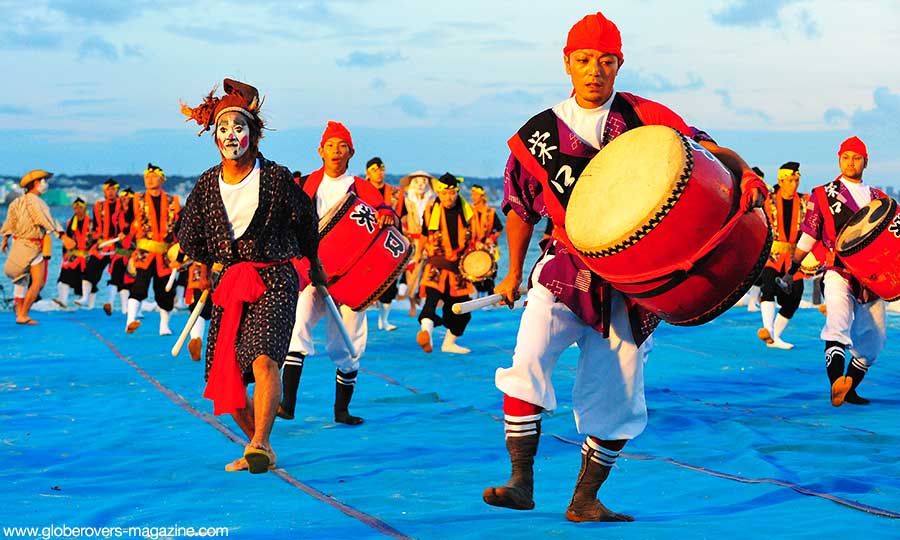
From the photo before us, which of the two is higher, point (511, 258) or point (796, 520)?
point (511, 258)

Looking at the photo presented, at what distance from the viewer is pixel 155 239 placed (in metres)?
13.4

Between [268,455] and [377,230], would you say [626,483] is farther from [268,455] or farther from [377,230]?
[377,230]

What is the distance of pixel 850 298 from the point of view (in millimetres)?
8664

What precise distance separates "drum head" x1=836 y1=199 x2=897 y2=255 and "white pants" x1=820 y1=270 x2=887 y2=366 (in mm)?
577

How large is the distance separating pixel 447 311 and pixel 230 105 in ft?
21.0

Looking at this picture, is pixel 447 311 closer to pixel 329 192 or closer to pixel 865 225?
pixel 329 192

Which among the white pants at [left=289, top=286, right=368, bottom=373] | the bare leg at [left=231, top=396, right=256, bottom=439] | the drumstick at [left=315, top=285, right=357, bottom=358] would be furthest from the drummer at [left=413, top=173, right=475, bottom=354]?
the bare leg at [left=231, top=396, right=256, bottom=439]

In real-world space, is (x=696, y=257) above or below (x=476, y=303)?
above

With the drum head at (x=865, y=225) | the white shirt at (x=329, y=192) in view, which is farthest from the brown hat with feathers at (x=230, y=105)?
the drum head at (x=865, y=225)

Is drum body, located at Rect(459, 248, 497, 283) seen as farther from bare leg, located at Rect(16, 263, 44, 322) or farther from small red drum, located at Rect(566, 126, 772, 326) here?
small red drum, located at Rect(566, 126, 772, 326)

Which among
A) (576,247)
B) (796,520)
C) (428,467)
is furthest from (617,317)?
(428,467)

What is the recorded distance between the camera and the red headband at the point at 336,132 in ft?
25.6

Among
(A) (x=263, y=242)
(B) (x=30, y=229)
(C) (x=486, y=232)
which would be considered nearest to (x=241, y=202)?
(A) (x=263, y=242)

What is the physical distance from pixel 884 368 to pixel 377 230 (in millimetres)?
4874
